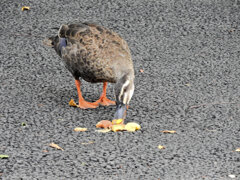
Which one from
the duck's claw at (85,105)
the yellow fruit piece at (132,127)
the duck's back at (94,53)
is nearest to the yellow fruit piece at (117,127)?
the yellow fruit piece at (132,127)

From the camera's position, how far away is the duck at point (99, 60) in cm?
595

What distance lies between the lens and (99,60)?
6277mm

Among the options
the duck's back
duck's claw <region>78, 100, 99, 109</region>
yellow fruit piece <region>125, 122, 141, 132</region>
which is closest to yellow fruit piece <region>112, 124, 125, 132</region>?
yellow fruit piece <region>125, 122, 141, 132</region>

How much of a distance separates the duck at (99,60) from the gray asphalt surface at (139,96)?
314 mm

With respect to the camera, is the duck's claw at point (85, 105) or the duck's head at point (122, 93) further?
the duck's claw at point (85, 105)

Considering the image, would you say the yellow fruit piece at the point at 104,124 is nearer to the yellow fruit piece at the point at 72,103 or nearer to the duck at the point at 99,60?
the duck at the point at 99,60

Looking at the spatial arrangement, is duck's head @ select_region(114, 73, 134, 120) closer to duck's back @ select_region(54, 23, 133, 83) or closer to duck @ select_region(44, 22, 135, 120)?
duck @ select_region(44, 22, 135, 120)

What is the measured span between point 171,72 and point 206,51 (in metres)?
1.12

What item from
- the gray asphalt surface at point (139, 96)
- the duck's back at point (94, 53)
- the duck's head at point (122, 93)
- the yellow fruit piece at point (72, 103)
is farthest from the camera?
the yellow fruit piece at point (72, 103)

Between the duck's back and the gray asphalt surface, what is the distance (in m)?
0.55

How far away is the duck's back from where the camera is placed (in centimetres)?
625

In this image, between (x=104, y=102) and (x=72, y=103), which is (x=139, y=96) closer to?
(x=104, y=102)

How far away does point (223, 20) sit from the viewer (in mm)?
10055

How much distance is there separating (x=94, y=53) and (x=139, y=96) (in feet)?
3.79
